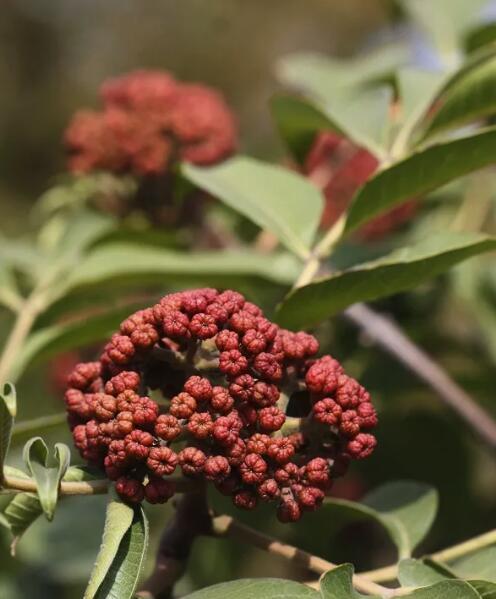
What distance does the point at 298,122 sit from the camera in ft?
5.56

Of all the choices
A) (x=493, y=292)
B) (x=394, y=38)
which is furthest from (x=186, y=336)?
(x=394, y=38)

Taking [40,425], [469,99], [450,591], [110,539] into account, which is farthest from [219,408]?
[469,99]

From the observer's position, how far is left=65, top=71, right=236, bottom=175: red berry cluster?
6.40ft

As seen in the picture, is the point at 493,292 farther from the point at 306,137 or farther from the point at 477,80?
the point at 477,80

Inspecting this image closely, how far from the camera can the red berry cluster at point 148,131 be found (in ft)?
6.40

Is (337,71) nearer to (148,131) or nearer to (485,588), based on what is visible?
(148,131)

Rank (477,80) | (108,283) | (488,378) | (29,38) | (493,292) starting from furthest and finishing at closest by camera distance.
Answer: (29,38)
(493,292)
(488,378)
(108,283)
(477,80)

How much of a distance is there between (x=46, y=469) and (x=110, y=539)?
0.09 meters

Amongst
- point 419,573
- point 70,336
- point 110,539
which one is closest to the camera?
point 110,539

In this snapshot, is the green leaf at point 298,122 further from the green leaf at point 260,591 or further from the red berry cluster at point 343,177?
the green leaf at point 260,591

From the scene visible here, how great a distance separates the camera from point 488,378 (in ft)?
Answer: 6.13

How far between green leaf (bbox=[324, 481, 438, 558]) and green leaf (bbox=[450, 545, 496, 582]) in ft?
0.30

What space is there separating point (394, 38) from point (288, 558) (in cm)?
193

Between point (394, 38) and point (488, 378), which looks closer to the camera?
point (488, 378)
